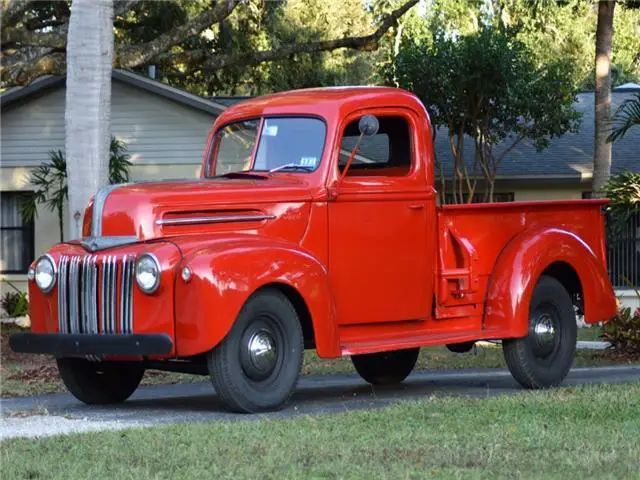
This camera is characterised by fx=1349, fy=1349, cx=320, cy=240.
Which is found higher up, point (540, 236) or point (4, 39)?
point (4, 39)

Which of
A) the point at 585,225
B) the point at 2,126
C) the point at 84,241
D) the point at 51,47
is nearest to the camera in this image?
the point at 84,241

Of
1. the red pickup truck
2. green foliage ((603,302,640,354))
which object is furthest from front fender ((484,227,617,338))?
green foliage ((603,302,640,354))

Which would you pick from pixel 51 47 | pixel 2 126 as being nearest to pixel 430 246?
pixel 51 47

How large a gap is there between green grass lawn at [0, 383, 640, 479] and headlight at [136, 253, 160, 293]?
1.11 meters

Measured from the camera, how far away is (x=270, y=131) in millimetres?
11516

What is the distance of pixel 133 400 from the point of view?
12.2m

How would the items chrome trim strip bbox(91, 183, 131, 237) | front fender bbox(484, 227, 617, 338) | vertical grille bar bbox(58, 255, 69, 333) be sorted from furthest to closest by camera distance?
front fender bbox(484, 227, 617, 338) < chrome trim strip bbox(91, 183, 131, 237) < vertical grille bar bbox(58, 255, 69, 333)

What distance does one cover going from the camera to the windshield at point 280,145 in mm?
11211

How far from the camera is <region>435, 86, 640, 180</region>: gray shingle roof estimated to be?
2798 centimetres

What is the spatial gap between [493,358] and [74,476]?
33.8 feet

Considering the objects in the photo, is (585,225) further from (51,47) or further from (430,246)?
(51,47)

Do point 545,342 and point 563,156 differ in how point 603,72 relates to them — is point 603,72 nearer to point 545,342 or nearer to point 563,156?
point 563,156

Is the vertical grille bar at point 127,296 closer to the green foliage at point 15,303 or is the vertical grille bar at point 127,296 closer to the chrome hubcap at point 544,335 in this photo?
the chrome hubcap at point 544,335

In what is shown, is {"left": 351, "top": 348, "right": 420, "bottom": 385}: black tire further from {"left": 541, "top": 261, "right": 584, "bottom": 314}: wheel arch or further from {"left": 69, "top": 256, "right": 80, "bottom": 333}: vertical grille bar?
{"left": 69, "top": 256, "right": 80, "bottom": 333}: vertical grille bar
